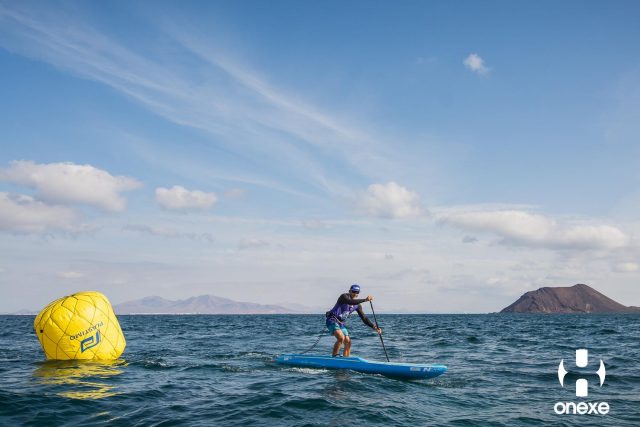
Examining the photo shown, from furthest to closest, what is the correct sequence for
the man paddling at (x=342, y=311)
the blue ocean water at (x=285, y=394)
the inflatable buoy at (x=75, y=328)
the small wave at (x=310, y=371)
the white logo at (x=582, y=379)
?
the man paddling at (x=342, y=311)
the small wave at (x=310, y=371)
the inflatable buoy at (x=75, y=328)
the white logo at (x=582, y=379)
the blue ocean water at (x=285, y=394)

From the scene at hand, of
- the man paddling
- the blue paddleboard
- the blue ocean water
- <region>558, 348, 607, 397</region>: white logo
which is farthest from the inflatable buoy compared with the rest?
<region>558, 348, 607, 397</region>: white logo

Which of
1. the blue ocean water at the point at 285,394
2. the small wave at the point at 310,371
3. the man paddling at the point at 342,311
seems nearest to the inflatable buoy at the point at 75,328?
the blue ocean water at the point at 285,394

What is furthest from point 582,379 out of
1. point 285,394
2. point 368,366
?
point 285,394

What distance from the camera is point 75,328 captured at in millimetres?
15031

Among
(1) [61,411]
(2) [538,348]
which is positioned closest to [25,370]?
(1) [61,411]

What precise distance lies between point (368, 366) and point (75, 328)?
9.41 metres

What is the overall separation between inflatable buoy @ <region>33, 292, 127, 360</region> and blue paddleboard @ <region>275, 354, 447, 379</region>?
617 cm

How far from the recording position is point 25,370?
1523 centimetres

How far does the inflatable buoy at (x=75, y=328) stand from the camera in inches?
588

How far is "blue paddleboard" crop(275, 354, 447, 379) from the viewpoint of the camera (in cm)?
1434

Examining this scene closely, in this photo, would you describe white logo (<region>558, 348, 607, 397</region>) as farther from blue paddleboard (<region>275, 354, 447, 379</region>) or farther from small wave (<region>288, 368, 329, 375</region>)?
small wave (<region>288, 368, 329, 375</region>)

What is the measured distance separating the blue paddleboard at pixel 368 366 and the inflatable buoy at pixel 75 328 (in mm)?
6171

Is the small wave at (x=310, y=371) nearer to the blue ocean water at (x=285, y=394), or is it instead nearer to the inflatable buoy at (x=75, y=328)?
the blue ocean water at (x=285, y=394)

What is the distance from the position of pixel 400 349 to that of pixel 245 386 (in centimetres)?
1358
